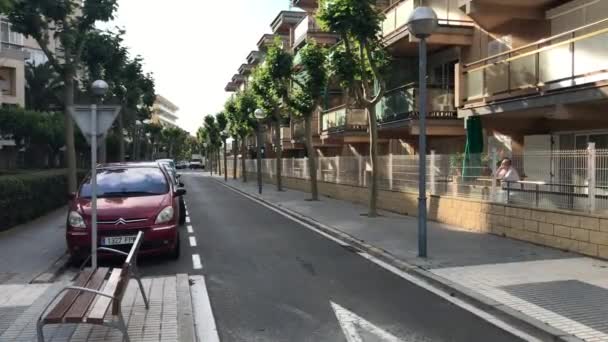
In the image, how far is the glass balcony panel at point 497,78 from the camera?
575 inches

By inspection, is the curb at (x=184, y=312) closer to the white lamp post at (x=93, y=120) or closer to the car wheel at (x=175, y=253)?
the white lamp post at (x=93, y=120)

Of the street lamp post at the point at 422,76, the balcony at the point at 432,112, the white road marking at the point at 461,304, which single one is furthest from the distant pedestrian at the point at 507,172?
the balcony at the point at 432,112

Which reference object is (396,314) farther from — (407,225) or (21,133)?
(21,133)

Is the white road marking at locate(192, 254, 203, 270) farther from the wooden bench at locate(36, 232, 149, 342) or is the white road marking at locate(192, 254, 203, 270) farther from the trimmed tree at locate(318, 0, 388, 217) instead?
the trimmed tree at locate(318, 0, 388, 217)

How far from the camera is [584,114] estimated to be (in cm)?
1273

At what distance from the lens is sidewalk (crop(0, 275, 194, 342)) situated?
17.7 ft

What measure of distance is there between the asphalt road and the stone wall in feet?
11.4

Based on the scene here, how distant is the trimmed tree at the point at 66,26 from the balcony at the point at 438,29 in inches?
373

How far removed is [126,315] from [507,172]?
8862 millimetres

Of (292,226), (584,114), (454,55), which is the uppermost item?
(454,55)

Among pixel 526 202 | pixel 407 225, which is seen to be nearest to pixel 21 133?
pixel 407 225

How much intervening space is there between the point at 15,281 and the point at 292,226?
27.3ft

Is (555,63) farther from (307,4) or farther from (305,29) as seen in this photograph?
(305,29)

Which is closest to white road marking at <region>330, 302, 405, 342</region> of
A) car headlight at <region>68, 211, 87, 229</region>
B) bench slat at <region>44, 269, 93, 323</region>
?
bench slat at <region>44, 269, 93, 323</region>
